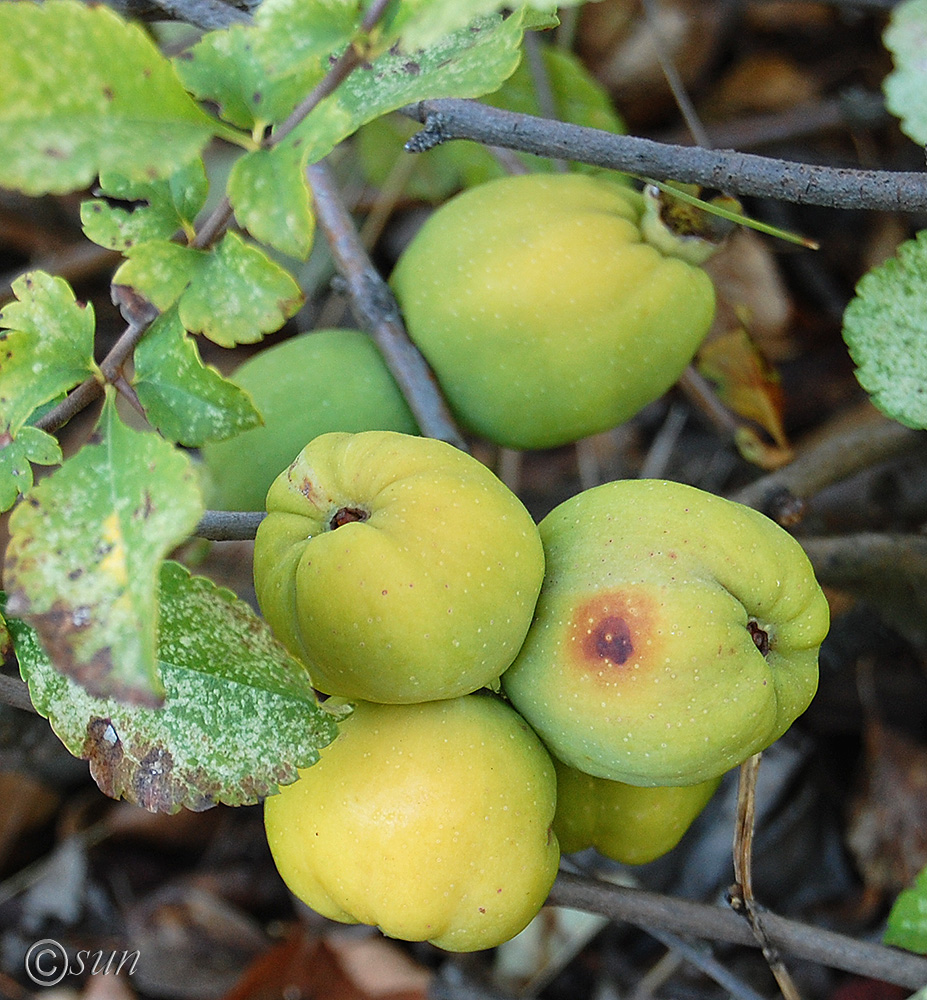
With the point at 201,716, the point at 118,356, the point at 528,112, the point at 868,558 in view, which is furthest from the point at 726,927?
the point at 528,112

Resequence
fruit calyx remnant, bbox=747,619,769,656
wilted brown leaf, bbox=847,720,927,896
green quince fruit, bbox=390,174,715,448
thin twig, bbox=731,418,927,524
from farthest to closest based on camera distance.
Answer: wilted brown leaf, bbox=847,720,927,896 < thin twig, bbox=731,418,927,524 < green quince fruit, bbox=390,174,715,448 < fruit calyx remnant, bbox=747,619,769,656

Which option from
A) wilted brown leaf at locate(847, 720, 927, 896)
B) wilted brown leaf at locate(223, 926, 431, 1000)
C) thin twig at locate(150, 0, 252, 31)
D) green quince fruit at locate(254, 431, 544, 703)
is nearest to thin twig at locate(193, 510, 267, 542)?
green quince fruit at locate(254, 431, 544, 703)

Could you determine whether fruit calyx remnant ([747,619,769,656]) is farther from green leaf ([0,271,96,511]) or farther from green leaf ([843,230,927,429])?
green leaf ([0,271,96,511])

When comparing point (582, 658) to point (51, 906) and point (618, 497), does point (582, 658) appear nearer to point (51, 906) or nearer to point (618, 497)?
point (618, 497)

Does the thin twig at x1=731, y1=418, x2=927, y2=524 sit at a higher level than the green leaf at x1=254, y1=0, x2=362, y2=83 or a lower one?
lower

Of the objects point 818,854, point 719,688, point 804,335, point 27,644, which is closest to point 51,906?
point 27,644

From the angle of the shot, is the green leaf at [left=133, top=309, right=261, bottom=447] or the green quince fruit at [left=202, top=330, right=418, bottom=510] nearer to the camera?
the green leaf at [left=133, top=309, right=261, bottom=447]

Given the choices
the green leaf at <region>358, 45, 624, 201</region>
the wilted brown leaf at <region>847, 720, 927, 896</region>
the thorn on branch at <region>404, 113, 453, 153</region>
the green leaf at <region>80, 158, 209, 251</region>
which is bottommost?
the wilted brown leaf at <region>847, 720, 927, 896</region>

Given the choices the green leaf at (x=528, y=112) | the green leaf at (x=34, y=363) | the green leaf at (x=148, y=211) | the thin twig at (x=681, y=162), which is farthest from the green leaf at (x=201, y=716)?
the green leaf at (x=528, y=112)
